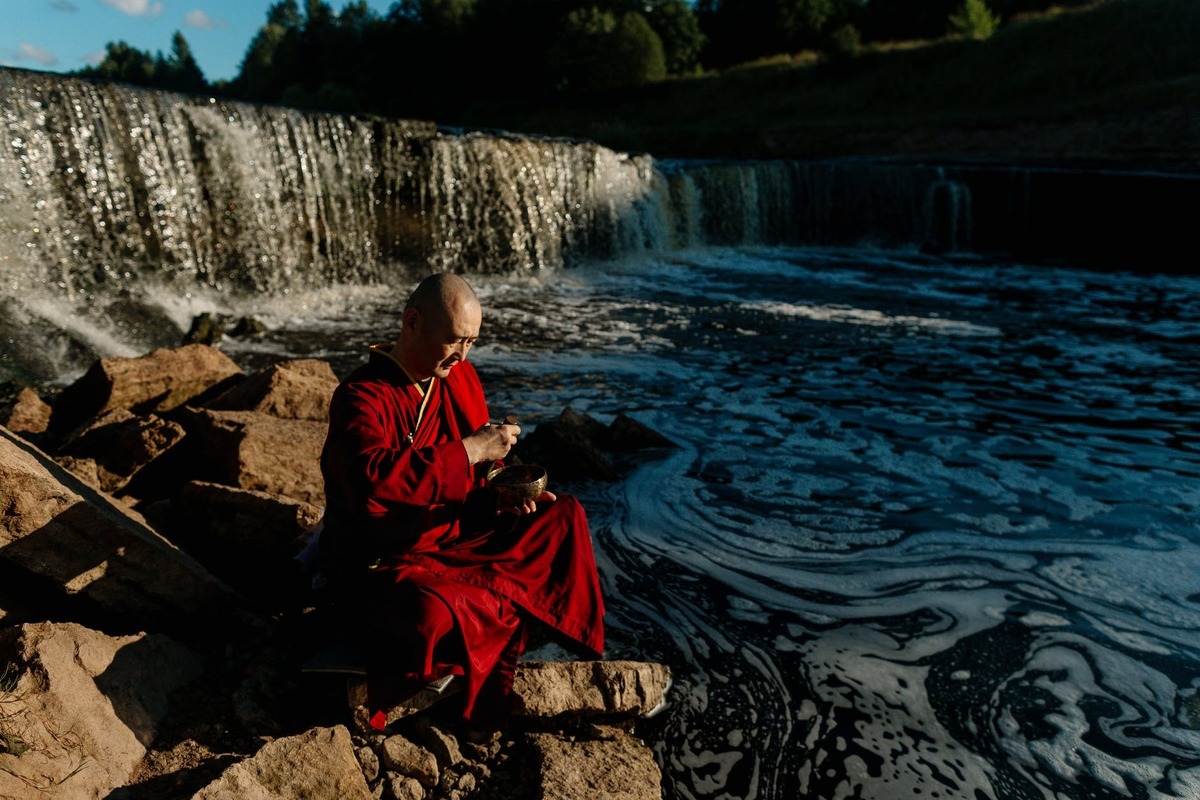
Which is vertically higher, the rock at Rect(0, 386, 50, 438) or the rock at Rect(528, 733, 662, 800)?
the rock at Rect(0, 386, 50, 438)

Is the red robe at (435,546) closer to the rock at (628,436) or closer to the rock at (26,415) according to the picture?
the rock at (628,436)

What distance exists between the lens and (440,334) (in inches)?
115

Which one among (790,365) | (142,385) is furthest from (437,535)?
(790,365)

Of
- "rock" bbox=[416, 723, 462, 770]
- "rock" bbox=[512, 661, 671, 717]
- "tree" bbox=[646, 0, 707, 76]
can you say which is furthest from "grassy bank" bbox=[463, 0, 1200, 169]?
"rock" bbox=[416, 723, 462, 770]

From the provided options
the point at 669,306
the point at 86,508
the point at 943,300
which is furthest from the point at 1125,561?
the point at 943,300

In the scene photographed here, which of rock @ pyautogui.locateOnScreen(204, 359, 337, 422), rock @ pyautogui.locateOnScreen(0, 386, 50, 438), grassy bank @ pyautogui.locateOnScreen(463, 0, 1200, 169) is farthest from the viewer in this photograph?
grassy bank @ pyautogui.locateOnScreen(463, 0, 1200, 169)

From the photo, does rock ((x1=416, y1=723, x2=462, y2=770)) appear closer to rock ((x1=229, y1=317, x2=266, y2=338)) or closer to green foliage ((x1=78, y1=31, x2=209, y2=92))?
rock ((x1=229, y1=317, x2=266, y2=338))

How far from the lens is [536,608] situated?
3084mm

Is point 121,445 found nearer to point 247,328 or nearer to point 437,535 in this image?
point 437,535

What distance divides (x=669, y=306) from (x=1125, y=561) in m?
8.30

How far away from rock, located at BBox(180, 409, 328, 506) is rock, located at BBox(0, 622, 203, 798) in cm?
138

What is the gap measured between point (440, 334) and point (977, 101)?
3018 centimetres

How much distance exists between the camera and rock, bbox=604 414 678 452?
6504 mm

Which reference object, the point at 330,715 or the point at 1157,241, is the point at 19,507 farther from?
the point at 1157,241
